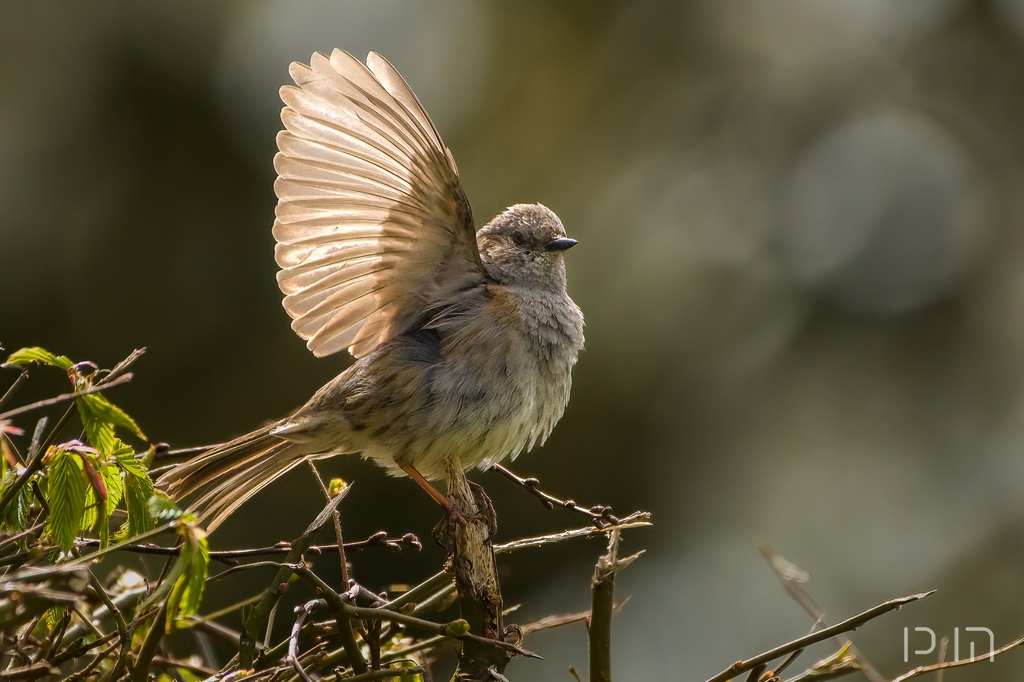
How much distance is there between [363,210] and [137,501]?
2.00 meters

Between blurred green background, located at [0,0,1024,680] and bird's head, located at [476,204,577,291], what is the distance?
2581 millimetres

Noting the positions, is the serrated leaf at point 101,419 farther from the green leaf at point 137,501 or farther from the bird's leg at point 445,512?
the bird's leg at point 445,512

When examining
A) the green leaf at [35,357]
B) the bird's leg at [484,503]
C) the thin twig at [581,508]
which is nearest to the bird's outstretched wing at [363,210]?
the bird's leg at [484,503]

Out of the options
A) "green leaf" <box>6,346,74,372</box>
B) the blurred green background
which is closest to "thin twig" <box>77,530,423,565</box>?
"green leaf" <box>6,346,74,372</box>

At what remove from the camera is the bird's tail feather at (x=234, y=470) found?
3.70m

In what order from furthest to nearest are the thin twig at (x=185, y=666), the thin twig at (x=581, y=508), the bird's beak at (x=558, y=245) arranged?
the bird's beak at (x=558, y=245) < the thin twig at (x=581, y=508) < the thin twig at (x=185, y=666)

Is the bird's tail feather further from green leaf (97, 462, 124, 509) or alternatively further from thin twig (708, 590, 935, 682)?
thin twig (708, 590, 935, 682)

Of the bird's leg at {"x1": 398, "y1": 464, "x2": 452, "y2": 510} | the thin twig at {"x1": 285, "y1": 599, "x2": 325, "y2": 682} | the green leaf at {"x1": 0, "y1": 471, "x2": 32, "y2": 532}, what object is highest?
the green leaf at {"x1": 0, "y1": 471, "x2": 32, "y2": 532}

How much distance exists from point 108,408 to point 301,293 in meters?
2.07

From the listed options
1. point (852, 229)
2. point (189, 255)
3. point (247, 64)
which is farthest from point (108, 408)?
point (852, 229)

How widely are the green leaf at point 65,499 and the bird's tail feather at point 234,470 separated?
1.55m

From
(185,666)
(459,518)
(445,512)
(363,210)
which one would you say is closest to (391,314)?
(363,210)

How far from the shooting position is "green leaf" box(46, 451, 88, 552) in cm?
198

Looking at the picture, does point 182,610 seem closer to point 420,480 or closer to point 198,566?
point 198,566
